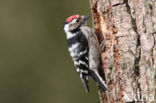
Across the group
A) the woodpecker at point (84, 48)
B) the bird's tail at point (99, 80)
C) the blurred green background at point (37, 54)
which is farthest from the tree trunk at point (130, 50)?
the blurred green background at point (37, 54)

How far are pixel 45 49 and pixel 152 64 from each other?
6.61 metres

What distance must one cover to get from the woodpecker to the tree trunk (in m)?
0.56

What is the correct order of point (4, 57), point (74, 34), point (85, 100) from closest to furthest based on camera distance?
1. point (74, 34)
2. point (85, 100)
3. point (4, 57)

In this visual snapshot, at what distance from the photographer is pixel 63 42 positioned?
1027cm

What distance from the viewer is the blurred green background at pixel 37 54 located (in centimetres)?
1031

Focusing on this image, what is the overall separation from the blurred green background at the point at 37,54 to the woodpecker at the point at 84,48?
4.15m

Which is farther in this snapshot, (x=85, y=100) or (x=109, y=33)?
(x=85, y=100)

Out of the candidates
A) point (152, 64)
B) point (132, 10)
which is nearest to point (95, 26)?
point (132, 10)

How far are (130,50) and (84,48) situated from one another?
1.42m

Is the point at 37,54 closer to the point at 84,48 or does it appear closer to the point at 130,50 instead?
the point at 84,48

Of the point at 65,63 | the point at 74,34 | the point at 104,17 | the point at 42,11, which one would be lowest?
the point at 65,63

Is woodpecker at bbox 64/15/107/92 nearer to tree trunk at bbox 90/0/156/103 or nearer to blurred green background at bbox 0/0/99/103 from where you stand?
tree trunk at bbox 90/0/156/103

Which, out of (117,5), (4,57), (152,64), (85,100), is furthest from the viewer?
(4,57)

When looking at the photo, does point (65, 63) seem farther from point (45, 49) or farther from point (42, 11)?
point (42, 11)
